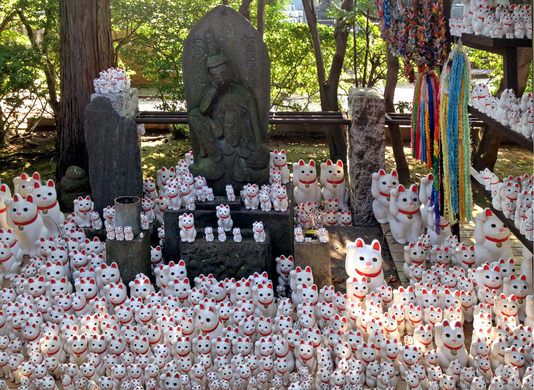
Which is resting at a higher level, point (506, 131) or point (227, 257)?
point (506, 131)

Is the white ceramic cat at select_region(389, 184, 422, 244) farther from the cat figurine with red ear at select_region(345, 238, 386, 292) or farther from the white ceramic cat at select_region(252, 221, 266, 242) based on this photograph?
the white ceramic cat at select_region(252, 221, 266, 242)

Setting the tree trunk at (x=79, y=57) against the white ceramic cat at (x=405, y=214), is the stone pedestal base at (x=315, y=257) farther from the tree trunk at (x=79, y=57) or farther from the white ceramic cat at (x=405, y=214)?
the tree trunk at (x=79, y=57)

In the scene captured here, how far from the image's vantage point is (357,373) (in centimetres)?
488

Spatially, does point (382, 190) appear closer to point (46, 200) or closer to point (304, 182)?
point (304, 182)

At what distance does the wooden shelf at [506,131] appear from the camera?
5.04m

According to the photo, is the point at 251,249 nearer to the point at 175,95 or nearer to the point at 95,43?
the point at 95,43

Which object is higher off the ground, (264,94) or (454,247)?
(264,94)

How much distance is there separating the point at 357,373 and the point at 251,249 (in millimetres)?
1673

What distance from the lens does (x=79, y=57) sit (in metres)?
8.83

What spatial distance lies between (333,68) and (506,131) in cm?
480

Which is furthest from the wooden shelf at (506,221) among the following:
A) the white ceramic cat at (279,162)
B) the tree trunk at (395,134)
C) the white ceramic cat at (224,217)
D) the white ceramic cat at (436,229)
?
the tree trunk at (395,134)

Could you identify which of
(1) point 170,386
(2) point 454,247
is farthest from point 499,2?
(1) point 170,386

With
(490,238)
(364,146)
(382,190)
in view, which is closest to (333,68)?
(364,146)

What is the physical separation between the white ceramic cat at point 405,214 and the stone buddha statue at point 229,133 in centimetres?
128
